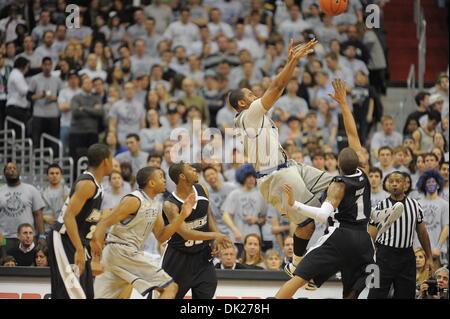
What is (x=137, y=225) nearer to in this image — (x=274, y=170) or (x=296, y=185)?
(x=274, y=170)

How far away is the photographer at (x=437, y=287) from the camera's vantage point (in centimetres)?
1154

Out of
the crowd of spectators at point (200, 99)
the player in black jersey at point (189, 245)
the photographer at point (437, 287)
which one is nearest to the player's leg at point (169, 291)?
the player in black jersey at point (189, 245)

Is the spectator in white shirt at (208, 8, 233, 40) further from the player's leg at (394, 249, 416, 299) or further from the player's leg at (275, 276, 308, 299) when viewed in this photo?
the player's leg at (275, 276, 308, 299)

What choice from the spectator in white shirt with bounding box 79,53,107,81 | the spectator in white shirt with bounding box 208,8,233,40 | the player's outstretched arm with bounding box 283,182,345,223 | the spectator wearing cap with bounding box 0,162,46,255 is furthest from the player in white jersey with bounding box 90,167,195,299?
the spectator in white shirt with bounding box 208,8,233,40

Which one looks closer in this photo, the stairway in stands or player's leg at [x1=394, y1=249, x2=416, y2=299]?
player's leg at [x1=394, y1=249, x2=416, y2=299]

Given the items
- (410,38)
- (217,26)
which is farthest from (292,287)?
(410,38)

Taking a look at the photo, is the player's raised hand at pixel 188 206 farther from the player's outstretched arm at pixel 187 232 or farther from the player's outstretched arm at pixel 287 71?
the player's outstretched arm at pixel 287 71

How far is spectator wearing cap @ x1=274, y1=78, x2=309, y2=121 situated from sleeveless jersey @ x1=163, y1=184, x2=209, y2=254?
20.2ft

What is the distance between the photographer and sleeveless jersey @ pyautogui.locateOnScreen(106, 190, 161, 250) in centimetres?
958

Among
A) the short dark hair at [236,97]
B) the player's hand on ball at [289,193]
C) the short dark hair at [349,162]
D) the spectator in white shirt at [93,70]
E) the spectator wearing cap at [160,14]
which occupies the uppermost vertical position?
the spectator wearing cap at [160,14]

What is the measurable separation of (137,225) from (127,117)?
6.26 meters

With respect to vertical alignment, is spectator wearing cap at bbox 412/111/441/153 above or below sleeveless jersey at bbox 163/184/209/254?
above

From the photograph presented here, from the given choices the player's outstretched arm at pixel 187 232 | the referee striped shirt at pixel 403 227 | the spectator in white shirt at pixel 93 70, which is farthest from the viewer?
the spectator in white shirt at pixel 93 70

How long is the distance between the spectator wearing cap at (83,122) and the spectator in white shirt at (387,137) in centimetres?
435
